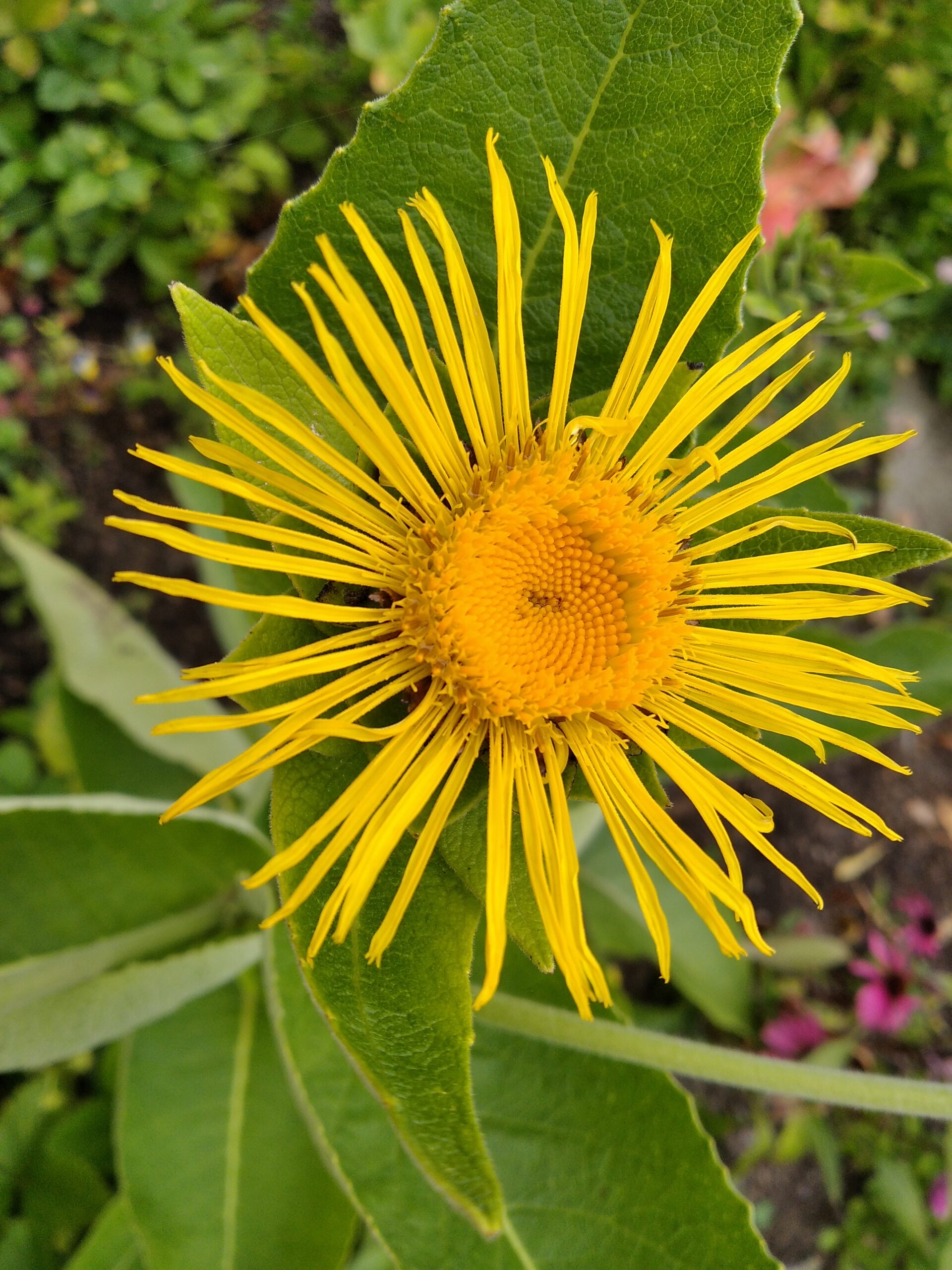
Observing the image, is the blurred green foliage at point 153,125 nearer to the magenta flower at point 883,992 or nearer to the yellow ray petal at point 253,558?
the yellow ray petal at point 253,558

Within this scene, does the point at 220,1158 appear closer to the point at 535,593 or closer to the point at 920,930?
the point at 535,593

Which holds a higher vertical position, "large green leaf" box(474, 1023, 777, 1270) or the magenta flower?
the magenta flower

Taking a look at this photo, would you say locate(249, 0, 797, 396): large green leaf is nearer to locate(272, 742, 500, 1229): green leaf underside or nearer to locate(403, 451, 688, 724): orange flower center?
locate(403, 451, 688, 724): orange flower center

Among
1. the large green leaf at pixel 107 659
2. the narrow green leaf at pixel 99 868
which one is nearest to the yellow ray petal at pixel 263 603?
the narrow green leaf at pixel 99 868

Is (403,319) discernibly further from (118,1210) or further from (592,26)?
(118,1210)

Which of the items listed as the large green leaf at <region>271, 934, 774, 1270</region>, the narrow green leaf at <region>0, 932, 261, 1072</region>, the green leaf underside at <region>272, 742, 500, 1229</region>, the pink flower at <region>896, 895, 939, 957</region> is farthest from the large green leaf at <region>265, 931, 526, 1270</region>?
the pink flower at <region>896, 895, 939, 957</region>

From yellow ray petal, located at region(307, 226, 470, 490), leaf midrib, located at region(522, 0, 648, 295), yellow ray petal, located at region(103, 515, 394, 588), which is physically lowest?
yellow ray petal, located at region(103, 515, 394, 588)

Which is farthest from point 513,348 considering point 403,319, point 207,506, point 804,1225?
point 804,1225

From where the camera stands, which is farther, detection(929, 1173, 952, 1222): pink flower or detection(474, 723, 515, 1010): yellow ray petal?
detection(929, 1173, 952, 1222): pink flower
